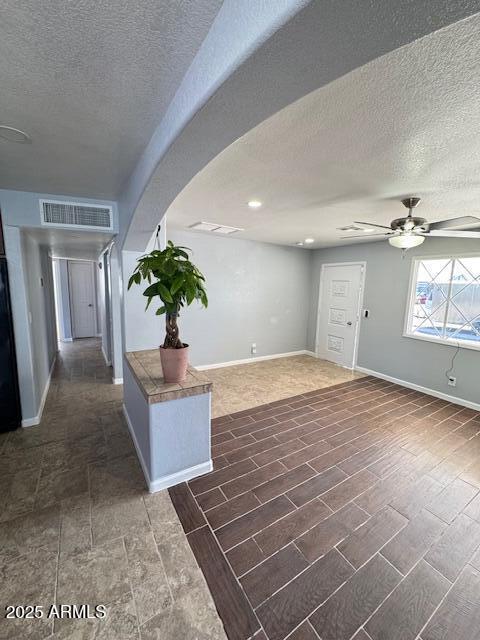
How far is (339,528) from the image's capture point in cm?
178

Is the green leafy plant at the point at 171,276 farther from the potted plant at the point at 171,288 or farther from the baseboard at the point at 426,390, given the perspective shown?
the baseboard at the point at 426,390

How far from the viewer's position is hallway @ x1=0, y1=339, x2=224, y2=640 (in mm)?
1246

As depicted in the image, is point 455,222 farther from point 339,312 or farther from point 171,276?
point 339,312

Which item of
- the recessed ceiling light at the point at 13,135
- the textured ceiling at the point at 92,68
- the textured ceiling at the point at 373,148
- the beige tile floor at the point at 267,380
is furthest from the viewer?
the beige tile floor at the point at 267,380

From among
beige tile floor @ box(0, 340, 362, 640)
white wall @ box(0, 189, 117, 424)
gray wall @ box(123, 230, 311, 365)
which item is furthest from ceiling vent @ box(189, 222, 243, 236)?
beige tile floor @ box(0, 340, 362, 640)

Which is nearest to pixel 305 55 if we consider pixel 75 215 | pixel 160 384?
pixel 160 384

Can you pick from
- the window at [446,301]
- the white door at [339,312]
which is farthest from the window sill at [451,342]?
the white door at [339,312]

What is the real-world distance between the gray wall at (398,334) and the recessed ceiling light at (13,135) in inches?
186

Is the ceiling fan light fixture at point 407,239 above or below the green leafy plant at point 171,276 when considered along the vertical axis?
above

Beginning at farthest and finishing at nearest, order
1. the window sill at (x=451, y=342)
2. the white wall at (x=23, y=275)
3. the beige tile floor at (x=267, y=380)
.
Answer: the beige tile floor at (x=267, y=380) → the window sill at (x=451, y=342) → the white wall at (x=23, y=275)

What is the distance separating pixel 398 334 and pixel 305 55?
4531 millimetres

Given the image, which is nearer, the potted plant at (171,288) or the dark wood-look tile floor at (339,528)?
the dark wood-look tile floor at (339,528)

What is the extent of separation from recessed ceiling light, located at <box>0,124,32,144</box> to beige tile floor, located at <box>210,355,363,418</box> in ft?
9.65

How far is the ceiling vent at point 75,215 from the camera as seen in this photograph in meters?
2.74
